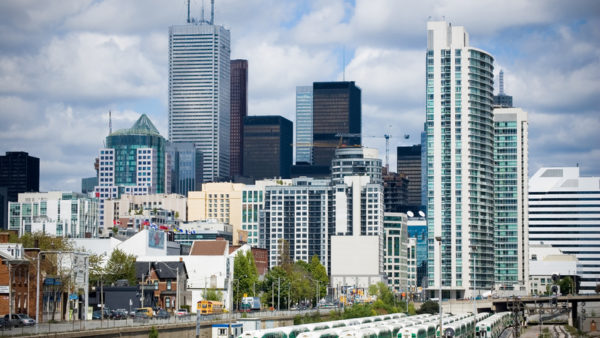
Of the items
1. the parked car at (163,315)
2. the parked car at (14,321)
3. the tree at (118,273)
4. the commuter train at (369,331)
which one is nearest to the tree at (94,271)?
the tree at (118,273)

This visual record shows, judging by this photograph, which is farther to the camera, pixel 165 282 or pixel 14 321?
pixel 165 282

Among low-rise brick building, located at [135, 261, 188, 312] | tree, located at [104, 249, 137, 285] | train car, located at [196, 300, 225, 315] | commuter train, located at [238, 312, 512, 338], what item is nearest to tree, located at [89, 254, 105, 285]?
tree, located at [104, 249, 137, 285]

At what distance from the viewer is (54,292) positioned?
14112 centimetres

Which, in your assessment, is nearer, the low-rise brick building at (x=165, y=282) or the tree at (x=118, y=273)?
the low-rise brick building at (x=165, y=282)

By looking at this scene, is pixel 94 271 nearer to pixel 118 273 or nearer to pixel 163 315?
pixel 118 273

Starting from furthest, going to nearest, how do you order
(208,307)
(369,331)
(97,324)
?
(208,307) → (369,331) → (97,324)

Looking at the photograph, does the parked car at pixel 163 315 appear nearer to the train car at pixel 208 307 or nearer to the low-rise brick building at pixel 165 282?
the train car at pixel 208 307

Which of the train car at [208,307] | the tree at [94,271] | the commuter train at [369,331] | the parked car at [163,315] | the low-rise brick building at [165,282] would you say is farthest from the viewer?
the low-rise brick building at [165,282]

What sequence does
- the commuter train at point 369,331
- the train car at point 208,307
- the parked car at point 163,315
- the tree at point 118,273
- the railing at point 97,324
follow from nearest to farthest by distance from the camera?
the railing at point 97,324 < the commuter train at point 369,331 < the parked car at point 163,315 < the train car at point 208,307 < the tree at point 118,273

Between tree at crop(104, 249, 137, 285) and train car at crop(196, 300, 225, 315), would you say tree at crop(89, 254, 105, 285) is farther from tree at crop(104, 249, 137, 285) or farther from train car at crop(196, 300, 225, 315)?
train car at crop(196, 300, 225, 315)

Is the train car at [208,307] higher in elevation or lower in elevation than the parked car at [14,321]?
lower

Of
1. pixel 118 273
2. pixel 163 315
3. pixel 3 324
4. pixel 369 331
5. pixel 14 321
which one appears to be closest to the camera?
pixel 3 324

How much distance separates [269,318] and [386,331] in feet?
151

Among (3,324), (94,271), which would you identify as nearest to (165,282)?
(94,271)
